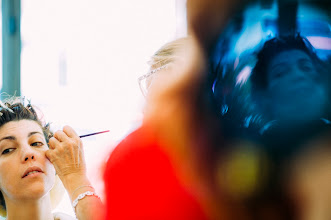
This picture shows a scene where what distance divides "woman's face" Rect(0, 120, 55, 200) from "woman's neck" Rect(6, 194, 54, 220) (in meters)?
0.02

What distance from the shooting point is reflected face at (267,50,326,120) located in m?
0.56

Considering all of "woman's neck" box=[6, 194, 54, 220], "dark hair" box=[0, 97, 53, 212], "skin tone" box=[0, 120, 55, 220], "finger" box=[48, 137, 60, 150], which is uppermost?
"dark hair" box=[0, 97, 53, 212]

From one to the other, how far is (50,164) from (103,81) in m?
0.26

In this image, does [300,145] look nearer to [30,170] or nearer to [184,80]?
[184,80]

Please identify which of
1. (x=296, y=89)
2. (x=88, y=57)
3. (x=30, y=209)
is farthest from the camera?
Answer: (x=88, y=57)

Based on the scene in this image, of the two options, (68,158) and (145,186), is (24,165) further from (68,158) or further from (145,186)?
(145,186)

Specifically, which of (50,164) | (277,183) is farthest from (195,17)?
(50,164)

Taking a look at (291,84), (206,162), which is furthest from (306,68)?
(206,162)

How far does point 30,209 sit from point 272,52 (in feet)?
2.11

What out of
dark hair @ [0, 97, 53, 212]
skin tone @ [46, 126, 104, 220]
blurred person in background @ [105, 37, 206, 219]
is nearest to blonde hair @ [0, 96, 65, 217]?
dark hair @ [0, 97, 53, 212]

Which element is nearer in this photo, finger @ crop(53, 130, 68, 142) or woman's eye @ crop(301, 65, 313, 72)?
woman's eye @ crop(301, 65, 313, 72)

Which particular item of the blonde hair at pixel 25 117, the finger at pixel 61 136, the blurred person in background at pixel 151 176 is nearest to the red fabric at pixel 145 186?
the blurred person in background at pixel 151 176

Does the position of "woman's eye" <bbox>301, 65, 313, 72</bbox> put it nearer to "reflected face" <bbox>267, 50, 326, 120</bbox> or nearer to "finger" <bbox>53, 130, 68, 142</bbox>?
"reflected face" <bbox>267, 50, 326, 120</bbox>

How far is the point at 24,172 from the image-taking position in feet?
2.46
